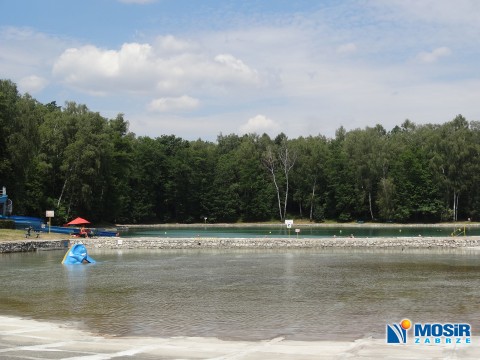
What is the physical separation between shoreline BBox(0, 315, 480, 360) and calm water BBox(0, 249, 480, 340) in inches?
44.9

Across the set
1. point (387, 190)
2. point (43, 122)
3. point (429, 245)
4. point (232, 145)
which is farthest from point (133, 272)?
point (232, 145)

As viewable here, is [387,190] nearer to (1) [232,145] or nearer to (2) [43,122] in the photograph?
(1) [232,145]

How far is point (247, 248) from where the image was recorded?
53.9 meters

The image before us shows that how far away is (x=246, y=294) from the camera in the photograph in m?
24.2

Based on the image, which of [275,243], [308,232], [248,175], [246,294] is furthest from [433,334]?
[248,175]

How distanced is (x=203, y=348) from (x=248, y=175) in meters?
108

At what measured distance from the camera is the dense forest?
85.5m

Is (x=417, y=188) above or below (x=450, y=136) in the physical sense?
below

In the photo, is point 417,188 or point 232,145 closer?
point 417,188

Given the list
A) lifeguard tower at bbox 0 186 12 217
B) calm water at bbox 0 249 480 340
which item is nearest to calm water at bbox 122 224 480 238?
lifeguard tower at bbox 0 186 12 217

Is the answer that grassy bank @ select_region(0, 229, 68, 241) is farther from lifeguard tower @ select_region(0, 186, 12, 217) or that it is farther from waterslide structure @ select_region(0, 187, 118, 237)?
lifeguard tower @ select_region(0, 186, 12, 217)

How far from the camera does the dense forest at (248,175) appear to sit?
281 ft

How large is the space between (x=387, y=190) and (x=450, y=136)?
1601 centimetres

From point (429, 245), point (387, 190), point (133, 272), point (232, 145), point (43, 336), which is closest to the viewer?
point (43, 336)
